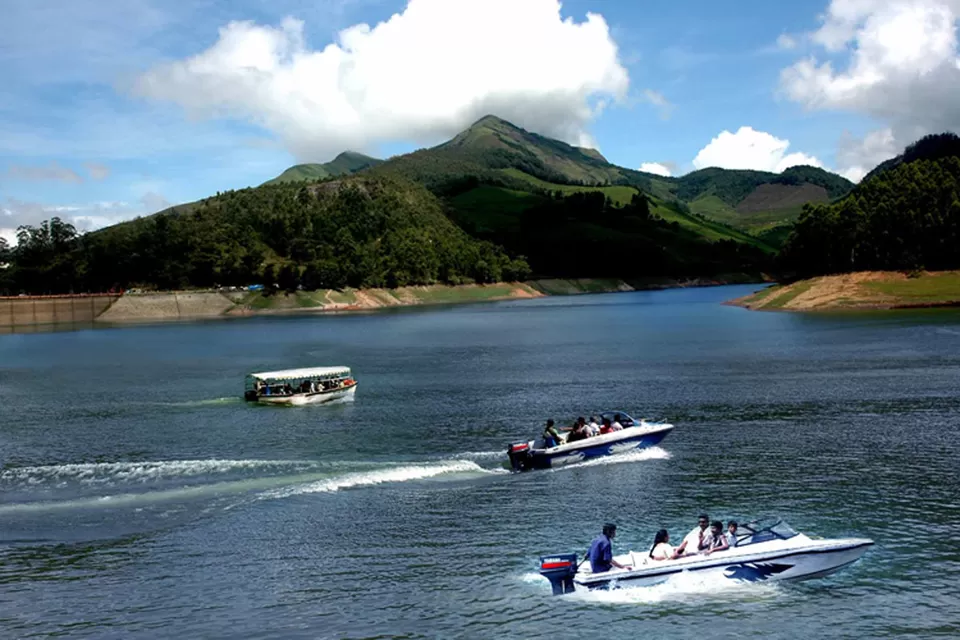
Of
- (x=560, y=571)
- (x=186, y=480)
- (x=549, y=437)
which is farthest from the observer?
(x=549, y=437)

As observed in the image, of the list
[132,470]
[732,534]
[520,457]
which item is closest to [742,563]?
[732,534]

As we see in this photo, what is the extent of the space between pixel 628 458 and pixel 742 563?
21.9 metres

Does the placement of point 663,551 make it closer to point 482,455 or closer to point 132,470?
point 482,455

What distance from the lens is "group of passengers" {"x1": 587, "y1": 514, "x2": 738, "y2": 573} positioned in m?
35.8

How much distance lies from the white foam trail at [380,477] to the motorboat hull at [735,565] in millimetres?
20415

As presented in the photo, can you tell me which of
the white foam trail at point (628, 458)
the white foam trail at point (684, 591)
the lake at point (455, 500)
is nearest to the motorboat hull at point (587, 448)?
the white foam trail at point (628, 458)

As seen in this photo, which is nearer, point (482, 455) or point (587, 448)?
point (587, 448)

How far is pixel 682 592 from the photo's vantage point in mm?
35875

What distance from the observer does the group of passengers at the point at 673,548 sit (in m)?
35.8

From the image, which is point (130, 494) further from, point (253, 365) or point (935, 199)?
point (935, 199)

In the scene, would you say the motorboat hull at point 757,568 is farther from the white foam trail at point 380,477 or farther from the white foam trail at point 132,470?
the white foam trail at point 132,470

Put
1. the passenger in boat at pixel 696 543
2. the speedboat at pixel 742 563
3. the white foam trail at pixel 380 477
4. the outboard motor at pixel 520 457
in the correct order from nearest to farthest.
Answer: the speedboat at pixel 742 563 → the passenger in boat at pixel 696 543 → the white foam trail at pixel 380 477 → the outboard motor at pixel 520 457

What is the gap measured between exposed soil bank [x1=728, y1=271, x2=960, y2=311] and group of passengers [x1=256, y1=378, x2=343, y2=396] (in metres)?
130

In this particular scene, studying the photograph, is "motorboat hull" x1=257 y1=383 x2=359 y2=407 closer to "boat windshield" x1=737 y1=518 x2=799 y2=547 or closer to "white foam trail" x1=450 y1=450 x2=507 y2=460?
"white foam trail" x1=450 y1=450 x2=507 y2=460
